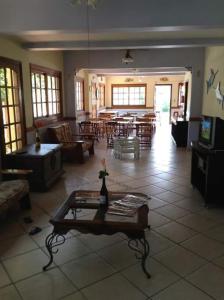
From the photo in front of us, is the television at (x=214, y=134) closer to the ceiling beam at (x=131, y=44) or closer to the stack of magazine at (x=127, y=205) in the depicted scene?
the stack of magazine at (x=127, y=205)

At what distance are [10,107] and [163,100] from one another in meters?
11.8

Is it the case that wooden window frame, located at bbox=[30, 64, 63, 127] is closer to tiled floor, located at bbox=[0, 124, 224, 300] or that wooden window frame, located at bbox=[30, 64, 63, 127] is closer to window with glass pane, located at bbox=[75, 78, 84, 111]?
window with glass pane, located at bbox=[75, 78, 84, 111]

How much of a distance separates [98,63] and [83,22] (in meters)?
4.27

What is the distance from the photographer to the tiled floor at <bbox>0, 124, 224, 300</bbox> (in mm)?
2100

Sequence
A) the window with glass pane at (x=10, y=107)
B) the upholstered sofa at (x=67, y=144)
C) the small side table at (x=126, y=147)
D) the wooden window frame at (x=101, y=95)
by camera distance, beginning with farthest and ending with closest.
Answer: the wooden window frame at (x=101, y=95)
the small side table at (x=126, y=147)
the upholstered sofa at (x=67, y=144)
the window with glass pane at (x=10, y=107)

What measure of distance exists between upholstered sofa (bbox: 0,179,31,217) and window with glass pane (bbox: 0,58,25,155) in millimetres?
1304

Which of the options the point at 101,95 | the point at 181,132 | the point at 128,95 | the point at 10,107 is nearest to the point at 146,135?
the point at 181,132

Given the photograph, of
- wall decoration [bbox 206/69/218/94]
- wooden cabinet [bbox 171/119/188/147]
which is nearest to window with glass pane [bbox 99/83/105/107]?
wooden cabinet [bbox 171/119/188/147]

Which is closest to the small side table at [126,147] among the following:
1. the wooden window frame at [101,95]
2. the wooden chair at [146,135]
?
the wooden chair at [146,135]

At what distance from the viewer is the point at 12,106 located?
496 cm

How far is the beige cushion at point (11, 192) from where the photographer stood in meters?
2.96

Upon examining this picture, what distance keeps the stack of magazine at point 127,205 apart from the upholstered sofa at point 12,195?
1.20 m

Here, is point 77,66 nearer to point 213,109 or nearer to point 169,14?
point 213,109

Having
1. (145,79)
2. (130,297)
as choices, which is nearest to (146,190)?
(130,297)
